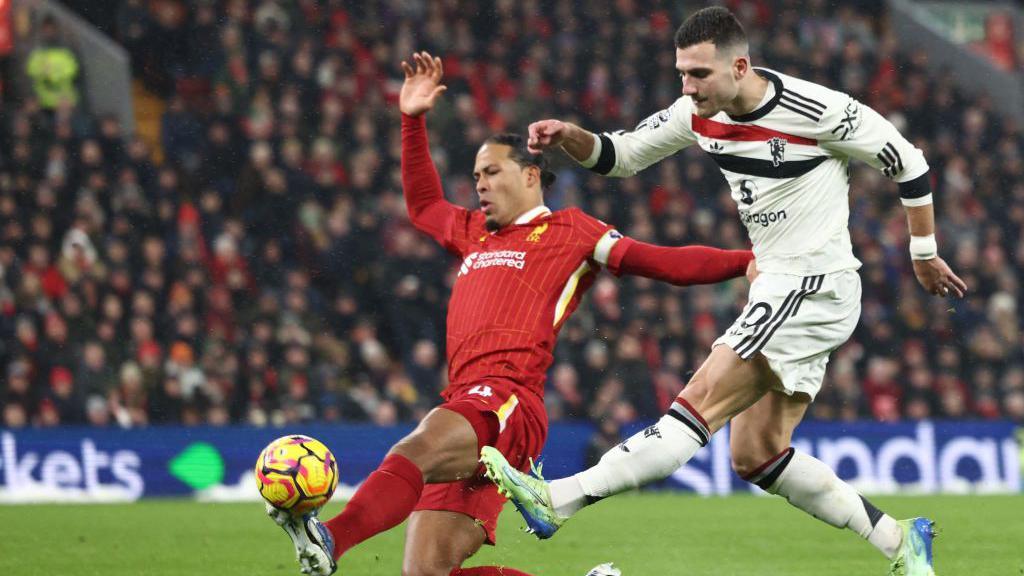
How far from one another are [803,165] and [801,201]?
143mm

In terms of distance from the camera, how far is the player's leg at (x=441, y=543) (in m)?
5.61

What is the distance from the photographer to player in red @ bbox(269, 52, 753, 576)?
541 cm

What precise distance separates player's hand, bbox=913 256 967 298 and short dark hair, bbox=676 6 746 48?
117 centimetres

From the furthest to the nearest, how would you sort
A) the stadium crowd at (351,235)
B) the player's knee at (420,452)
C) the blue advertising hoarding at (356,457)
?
the stadium crowd at (351,235) < the blue advertising hoarding at (356,457) < the player's knee at (420,452)

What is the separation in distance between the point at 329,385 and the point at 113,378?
2041 millimetres

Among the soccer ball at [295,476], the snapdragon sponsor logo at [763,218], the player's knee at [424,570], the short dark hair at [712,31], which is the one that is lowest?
the player's knee at [424,570]

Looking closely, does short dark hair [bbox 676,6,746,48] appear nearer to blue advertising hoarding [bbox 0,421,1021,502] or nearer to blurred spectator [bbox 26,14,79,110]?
blue advertising hoarding [bbox 0,421,1021,502]

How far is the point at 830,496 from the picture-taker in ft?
20.0

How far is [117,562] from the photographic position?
26.3 feet

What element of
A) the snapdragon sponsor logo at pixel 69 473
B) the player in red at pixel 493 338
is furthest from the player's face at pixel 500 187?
the snapdragon sponsor logo at pixel 69 473

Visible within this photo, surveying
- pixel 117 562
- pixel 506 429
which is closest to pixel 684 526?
pixel 117 562

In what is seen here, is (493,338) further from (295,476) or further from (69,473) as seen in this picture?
(69,473)

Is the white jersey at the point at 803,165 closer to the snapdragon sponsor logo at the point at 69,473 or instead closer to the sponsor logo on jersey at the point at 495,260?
the sponsor logo on jersey at the point at 495,260

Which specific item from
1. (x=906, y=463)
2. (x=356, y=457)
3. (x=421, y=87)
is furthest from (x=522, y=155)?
(x=906, y=463)
